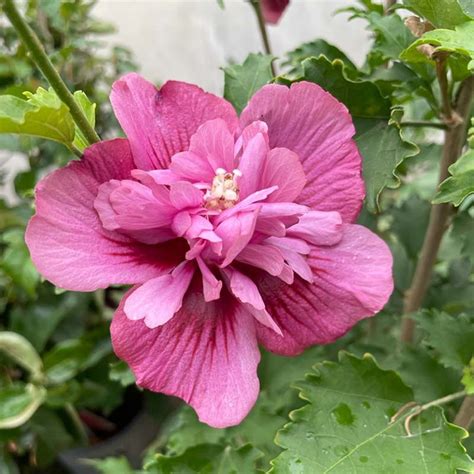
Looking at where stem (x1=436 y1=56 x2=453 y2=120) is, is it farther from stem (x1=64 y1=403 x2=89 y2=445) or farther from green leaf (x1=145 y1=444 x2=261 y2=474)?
stem (x1=64 y1=403 x2=89 y2=445)

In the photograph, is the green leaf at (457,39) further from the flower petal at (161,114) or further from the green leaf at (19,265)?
the green leaf at (19,265)

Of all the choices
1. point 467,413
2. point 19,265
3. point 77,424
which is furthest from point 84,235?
point 77,424

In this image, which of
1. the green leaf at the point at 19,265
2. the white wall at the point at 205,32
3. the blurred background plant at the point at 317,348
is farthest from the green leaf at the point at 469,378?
the white wall at the point at 205,32

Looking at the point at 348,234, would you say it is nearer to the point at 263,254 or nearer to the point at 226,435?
the point at 263,254

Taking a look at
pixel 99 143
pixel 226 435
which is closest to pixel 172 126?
pixel 99 143

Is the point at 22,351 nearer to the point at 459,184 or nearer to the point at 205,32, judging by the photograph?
the point at 459,184
